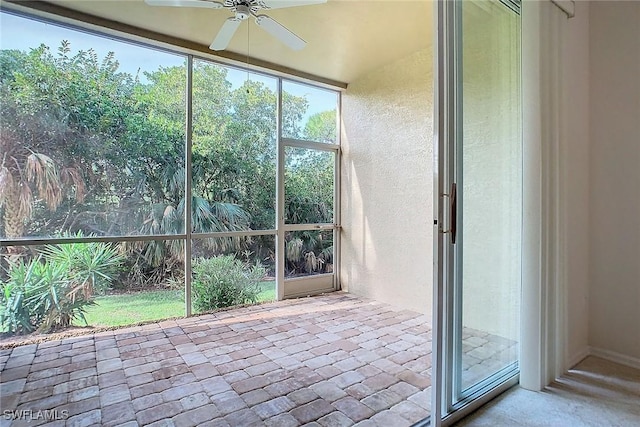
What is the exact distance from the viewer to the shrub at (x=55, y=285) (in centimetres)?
297

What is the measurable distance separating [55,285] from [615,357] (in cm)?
453

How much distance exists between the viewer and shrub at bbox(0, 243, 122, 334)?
2.97 meters

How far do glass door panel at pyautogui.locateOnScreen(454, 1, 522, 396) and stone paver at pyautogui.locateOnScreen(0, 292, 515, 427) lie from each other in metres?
0.04

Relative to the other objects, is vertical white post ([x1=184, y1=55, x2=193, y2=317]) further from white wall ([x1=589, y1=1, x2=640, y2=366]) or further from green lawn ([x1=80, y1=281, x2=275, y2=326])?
white wall ([x1=589, y1=1, x2=640, y2=366])

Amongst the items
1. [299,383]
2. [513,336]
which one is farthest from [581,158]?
[299,383]

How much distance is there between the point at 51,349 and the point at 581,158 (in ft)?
14.1

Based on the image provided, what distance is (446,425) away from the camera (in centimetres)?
179

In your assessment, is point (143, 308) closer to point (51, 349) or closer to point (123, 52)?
point (51, 349)

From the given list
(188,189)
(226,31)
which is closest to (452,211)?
(226,31)

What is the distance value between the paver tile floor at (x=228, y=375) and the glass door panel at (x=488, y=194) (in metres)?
0.50

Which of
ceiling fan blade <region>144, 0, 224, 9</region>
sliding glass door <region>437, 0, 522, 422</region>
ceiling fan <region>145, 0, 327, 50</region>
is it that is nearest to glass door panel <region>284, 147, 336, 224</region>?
ceiling fan <region>145, 0, 327, 50</region>

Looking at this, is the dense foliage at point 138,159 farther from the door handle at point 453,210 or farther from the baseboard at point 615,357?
the baseboard at point 615,357

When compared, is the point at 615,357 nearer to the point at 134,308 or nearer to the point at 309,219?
the point at 309,219

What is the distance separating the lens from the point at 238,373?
2463 millimetres
